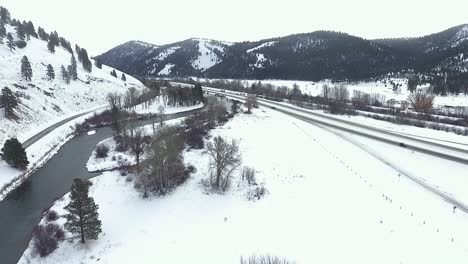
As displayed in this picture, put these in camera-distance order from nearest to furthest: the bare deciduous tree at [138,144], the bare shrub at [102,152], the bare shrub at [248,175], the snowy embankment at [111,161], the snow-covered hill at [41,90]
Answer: the bare shrub at [248,175]
the bare deciduous tree at [138,144]
the snowy embankment at [111,161]
the bare shrub at [102,152]
the snow-covered hill at [41,90]

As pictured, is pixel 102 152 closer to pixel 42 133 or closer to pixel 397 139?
pixel 42 133

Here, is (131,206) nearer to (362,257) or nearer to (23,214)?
(23,214)

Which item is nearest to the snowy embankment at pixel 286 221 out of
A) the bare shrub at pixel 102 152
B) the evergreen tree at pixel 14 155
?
the bare shrub at pixel 102 152

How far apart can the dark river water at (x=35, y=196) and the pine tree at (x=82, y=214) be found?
5.40m

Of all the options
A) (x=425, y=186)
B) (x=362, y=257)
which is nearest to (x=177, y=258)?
(x=362, y=257)

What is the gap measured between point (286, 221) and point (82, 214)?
20.9m

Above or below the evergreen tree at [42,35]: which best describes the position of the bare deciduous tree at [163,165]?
below

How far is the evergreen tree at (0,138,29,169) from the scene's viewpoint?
4759 centimetres

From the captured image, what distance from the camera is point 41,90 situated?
95.3 m

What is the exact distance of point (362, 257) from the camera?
2769 cm

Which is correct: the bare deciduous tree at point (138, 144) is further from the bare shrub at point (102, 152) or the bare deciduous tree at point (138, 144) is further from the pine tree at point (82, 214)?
the pine tree at point (82, 214)

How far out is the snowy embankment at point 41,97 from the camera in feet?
198

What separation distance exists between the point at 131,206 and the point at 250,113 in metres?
65.9

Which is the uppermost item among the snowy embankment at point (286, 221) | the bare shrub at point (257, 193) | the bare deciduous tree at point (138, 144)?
the bare deciduous tree at point (138, 144)
